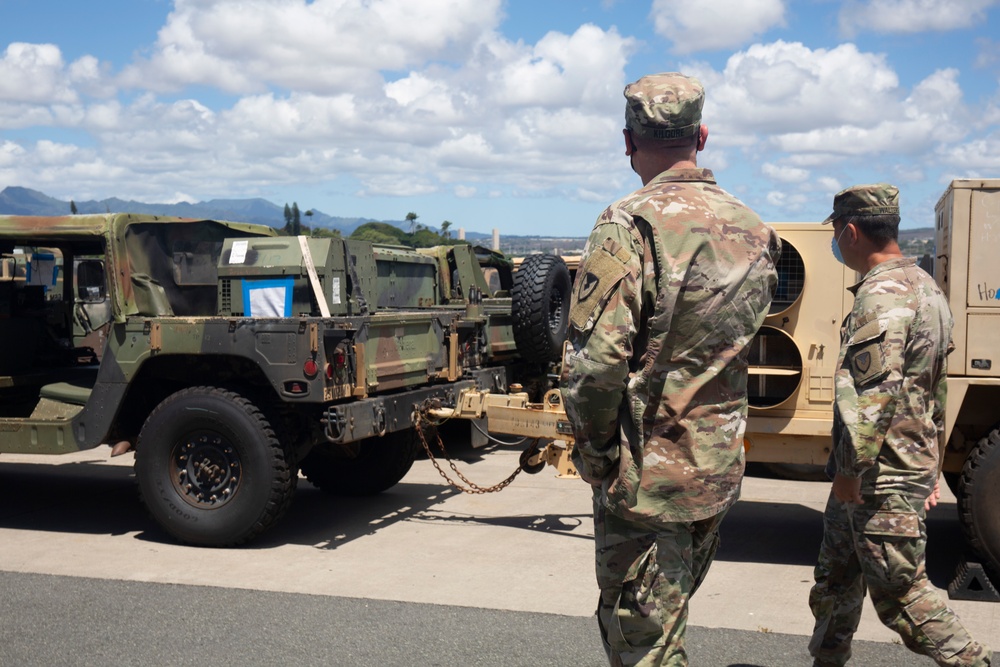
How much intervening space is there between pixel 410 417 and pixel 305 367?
1.01 m

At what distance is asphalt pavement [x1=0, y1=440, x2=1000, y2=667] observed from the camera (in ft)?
15.0

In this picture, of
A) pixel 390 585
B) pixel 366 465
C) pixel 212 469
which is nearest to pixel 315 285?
pixel 212 469

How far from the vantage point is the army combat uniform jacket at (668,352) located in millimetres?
2871

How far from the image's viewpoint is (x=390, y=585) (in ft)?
18.5

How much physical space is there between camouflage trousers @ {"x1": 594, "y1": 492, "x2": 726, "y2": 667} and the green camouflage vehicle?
11.6 ft

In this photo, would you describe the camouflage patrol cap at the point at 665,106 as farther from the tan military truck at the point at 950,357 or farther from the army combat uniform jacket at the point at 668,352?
the tan military truck at the point at 950,357

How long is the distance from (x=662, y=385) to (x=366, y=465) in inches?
209

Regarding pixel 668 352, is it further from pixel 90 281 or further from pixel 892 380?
pixel 90 281

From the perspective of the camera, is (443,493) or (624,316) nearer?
(624,316)

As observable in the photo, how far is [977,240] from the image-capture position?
5.53m

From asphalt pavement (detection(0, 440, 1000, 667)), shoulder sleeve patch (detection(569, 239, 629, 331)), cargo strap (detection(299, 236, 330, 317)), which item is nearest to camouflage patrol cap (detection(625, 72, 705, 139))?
shoulder sleeve patch (detection(569, 239, 629, 331))

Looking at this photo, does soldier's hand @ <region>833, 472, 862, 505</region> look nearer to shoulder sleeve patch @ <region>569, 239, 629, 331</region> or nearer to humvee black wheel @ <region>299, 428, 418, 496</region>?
shoulder sleeve patch @ <region>569, 239, 629, 331</region>

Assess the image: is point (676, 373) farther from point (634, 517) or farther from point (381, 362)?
point (381, 362)

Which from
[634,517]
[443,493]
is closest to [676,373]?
[634,517]
